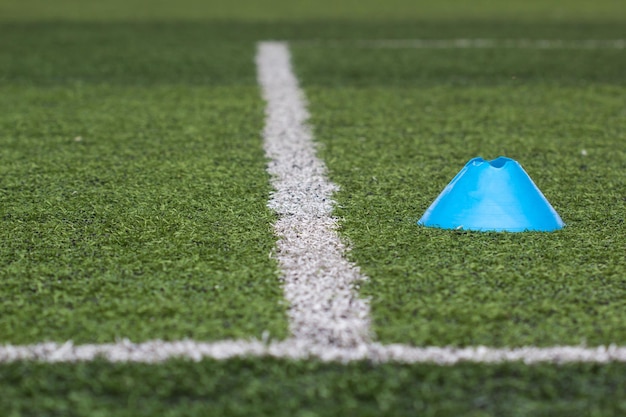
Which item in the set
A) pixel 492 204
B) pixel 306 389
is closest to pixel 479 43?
pixel 492 204

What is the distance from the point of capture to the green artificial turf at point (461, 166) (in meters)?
1.87

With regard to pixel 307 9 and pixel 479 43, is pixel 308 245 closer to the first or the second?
pixel 479 43

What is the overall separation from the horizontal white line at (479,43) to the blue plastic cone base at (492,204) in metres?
3.44

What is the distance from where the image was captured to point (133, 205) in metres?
2.65

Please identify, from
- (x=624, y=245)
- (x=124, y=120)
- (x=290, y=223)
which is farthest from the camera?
(x=124, y=120)

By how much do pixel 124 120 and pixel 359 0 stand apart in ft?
20.2

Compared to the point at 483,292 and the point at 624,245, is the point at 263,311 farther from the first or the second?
the point at 624,245

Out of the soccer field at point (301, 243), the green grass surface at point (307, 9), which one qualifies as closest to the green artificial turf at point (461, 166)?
the soccer field at point (301, 243)

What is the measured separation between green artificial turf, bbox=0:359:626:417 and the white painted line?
6.3 inches

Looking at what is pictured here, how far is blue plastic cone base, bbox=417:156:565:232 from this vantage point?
2377 millimetres

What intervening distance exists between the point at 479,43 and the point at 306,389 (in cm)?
470

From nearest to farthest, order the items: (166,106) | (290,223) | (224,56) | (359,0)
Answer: (290,223), (166,106), (224,56), (359,0)

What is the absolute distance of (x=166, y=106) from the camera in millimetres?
4113

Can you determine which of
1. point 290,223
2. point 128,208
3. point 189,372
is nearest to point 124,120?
point 128,208
